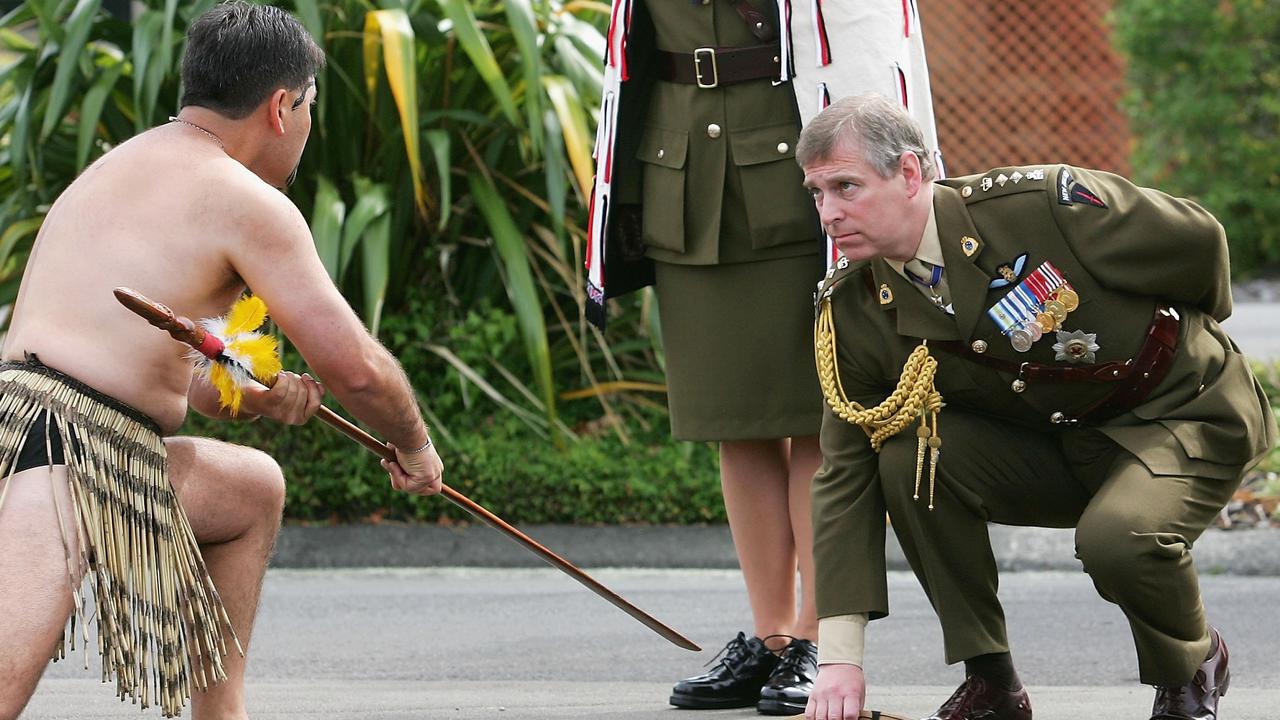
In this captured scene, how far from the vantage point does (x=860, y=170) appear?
2764mm

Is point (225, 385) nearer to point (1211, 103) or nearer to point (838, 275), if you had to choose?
point (838, 275)

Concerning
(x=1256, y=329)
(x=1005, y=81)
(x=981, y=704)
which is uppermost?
(x=981, y=704)

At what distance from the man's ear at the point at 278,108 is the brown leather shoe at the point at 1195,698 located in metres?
1.69

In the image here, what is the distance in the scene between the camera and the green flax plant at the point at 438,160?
550 centimetres

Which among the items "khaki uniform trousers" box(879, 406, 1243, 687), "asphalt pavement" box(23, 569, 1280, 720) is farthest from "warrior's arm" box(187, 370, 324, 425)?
"khaki uniform trousers" box(879, 406, 1243, 687)

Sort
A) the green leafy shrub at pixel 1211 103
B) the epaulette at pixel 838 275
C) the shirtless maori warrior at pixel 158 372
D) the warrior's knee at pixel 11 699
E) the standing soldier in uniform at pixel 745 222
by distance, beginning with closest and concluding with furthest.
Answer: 1. the warrior's knee at pixel 11 699
2. the shirtless maori warrior at pixel 158 372
3. the epaulette at pixel 838 275
4. the standing soldier in uniform at pixel 745 222
5. the green leafy shrub at pixel 1211 103

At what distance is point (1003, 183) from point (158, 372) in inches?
55.0

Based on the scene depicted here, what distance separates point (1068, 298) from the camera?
286 cm

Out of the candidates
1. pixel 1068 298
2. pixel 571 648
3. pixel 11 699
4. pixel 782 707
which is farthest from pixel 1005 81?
pixel 11 699

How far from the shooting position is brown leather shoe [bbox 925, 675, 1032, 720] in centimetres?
300

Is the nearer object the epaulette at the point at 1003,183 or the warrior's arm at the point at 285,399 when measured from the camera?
the warrior's arm at the point at 285,399

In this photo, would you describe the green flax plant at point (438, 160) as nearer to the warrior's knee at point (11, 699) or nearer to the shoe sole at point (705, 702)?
the shoe sole at point (705, 702)

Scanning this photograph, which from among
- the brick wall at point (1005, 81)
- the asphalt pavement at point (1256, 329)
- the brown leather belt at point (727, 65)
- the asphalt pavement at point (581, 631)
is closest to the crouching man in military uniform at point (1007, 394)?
the asphalt pavement at point (581, 631)

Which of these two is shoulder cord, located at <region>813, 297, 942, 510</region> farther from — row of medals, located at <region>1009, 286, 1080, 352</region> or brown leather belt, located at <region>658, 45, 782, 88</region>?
brown leather belt, located at <region>658, 45, 782, 88</region>
